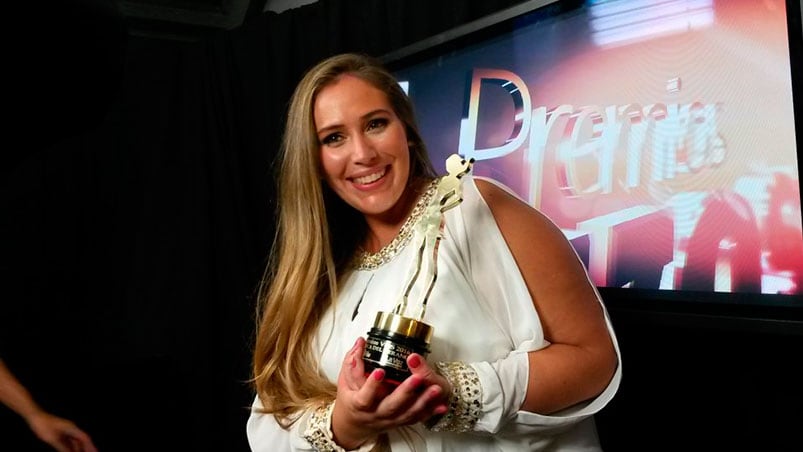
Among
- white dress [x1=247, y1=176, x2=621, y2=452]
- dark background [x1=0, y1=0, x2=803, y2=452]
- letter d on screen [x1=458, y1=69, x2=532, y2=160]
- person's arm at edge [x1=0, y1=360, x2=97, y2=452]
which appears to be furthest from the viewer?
dark background [x1=0, y1=0, x2=803, y2=452]

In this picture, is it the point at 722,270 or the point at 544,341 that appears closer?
the point at 544,341

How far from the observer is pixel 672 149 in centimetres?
127

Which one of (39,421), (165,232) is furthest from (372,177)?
(165,232)

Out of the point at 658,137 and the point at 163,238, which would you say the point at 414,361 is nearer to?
the point at 658,137

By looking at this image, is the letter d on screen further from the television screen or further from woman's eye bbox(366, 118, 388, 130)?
woman's eye bbox(366, 118, 388, 130)

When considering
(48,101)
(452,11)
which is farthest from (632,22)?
(48,101)

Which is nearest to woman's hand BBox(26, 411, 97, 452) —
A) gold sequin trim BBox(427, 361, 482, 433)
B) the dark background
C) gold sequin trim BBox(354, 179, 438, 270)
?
the dark background

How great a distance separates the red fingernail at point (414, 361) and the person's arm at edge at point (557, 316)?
0.64 ft

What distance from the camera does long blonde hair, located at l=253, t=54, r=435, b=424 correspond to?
1157 mm

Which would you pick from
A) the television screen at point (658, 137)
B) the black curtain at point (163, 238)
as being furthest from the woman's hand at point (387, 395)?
the black curtain at point (163, 238)

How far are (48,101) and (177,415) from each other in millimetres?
2407

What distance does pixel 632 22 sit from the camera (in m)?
1.36

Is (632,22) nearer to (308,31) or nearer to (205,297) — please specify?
(308,31)

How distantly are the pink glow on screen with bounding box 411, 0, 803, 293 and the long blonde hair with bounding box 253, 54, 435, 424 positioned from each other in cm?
38
